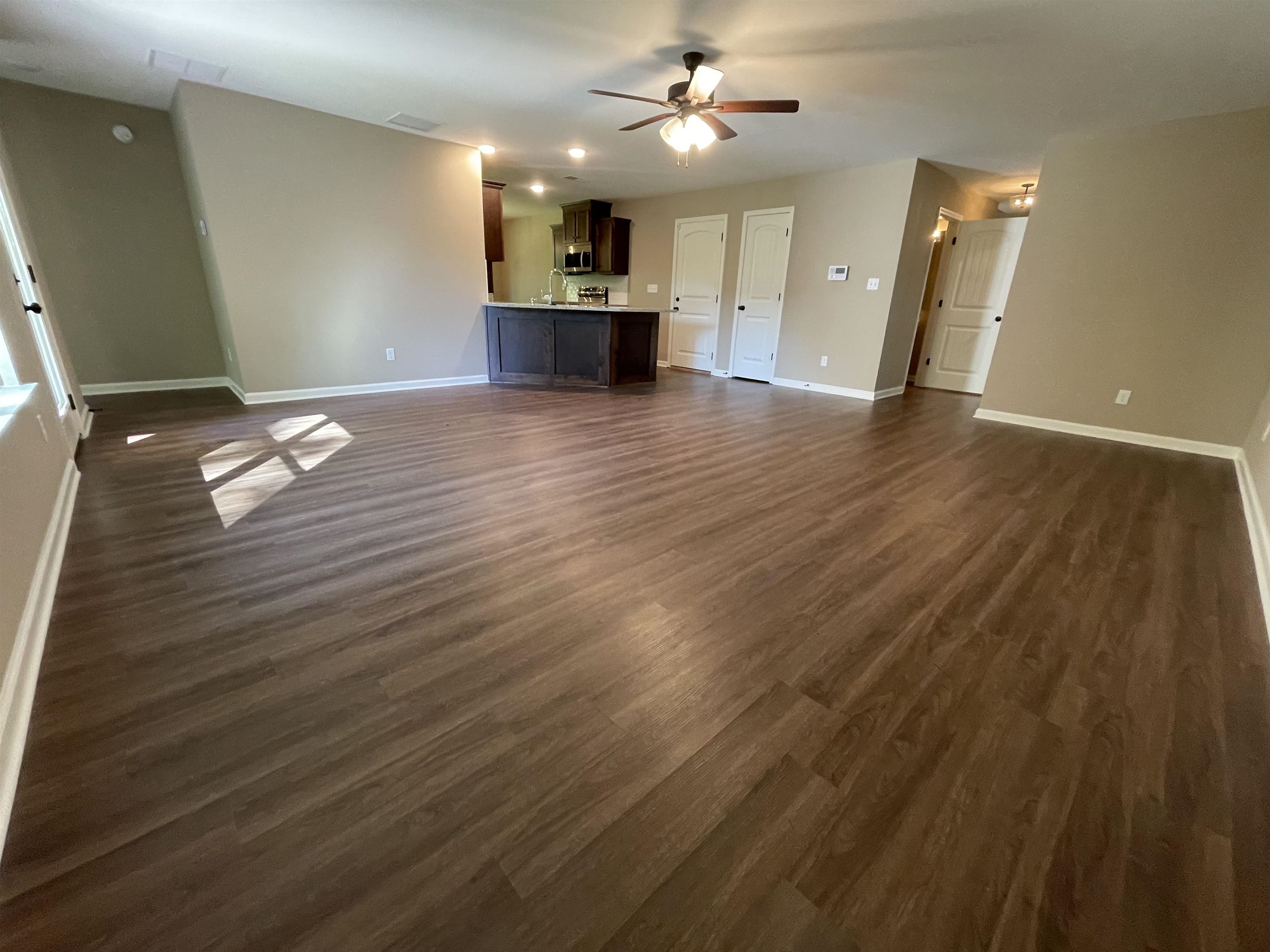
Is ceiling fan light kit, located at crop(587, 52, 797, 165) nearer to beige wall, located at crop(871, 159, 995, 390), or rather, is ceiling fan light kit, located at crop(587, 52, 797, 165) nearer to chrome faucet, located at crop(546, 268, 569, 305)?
beige wall, located at crop(871, 159, 995, 390)

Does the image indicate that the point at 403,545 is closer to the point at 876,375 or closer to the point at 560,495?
the point at 560,495

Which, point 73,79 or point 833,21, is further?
point 73,79

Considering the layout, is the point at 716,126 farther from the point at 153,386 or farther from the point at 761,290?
the point at 153,386

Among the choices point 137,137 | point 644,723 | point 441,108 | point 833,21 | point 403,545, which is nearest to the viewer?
point 644,723

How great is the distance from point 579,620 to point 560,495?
1179mm

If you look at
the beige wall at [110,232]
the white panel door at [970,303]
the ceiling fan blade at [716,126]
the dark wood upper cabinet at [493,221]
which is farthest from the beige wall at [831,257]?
the beige wall at [110,232]

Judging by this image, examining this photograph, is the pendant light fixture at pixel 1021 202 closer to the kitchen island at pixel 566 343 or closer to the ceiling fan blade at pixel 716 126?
the ceiling fan blade at pixel 716 126

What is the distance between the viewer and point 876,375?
235 inches

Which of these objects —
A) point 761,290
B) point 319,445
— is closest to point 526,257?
point 761,290

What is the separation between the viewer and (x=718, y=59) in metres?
3.20

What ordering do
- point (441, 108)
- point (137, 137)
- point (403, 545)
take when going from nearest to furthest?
point (403, 545) → point (441, 108) → point (137, 137)

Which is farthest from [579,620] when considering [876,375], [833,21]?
[876,375]

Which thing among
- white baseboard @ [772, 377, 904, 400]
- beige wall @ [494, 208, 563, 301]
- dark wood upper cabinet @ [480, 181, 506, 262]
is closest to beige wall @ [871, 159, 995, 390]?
white baseboard @ [772, 377, 904, 400]

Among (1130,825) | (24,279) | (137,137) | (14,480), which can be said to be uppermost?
(137,137)
